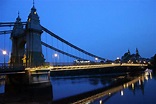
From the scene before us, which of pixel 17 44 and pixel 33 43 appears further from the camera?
pixel 17 44

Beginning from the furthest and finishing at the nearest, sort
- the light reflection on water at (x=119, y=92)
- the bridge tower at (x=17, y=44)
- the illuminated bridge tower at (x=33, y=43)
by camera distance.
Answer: the bridge tower at (x=17, y=44) < the illuminated bridge tower at (x=33, y=43) < the light reflection on water at (x=119, y=92)

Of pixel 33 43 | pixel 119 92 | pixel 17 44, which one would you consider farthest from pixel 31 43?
pixel 119 92

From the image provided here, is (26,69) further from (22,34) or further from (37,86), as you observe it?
(22,34)

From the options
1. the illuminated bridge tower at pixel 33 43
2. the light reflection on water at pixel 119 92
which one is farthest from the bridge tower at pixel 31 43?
the light reflection on water at pixel 119 92

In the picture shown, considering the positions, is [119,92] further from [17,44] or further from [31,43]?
[17,44]

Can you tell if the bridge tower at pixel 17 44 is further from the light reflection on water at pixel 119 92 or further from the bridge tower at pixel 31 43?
the light reflection on water at pixel 119 92

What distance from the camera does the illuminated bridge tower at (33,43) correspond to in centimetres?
4541

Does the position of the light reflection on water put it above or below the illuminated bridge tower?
below

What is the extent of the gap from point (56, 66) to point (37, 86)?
6.39 metres

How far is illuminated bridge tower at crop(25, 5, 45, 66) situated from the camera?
149 ft

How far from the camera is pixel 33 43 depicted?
46.3 meters

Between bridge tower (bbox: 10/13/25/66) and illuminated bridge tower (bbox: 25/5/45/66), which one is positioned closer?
illuminated bridge tower (bbox: 25/5/45/66)

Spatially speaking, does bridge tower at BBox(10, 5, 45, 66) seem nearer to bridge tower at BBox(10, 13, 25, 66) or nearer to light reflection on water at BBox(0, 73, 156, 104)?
bridge tower at BBox(10, 13, 25, 66)

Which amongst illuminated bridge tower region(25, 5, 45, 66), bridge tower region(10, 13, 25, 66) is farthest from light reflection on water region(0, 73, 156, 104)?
bridge tower region(10, 13, 25, 66)
